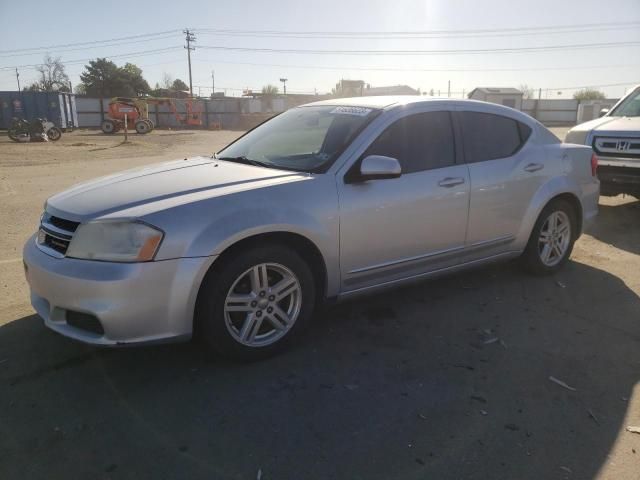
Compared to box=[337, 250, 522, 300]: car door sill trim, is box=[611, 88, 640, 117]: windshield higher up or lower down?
higher up

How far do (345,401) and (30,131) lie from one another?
28334mm

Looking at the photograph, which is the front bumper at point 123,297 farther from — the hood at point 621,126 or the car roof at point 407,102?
the hood at point 621,126

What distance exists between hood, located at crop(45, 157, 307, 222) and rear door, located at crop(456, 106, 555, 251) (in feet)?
5.19

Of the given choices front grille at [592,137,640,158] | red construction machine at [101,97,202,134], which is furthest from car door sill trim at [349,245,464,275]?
red construction machine at [101,97,202,134]

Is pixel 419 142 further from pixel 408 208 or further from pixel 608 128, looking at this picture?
pixel 608 128

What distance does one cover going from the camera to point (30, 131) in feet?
84.7

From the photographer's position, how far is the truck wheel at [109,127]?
3350 centimetres

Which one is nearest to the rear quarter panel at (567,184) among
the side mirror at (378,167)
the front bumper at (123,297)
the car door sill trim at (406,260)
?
the car door sill trim at (406,260)

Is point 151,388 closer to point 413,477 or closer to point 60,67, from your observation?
point 413,477

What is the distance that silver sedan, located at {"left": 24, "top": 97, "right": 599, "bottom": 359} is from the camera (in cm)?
277

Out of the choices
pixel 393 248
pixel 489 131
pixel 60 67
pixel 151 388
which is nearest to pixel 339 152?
pixel 393 248

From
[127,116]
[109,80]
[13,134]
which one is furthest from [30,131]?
[109,80]

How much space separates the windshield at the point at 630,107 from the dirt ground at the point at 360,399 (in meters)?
4.82

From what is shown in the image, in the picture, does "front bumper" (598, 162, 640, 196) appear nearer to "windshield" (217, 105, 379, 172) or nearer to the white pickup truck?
the white pickup truck
